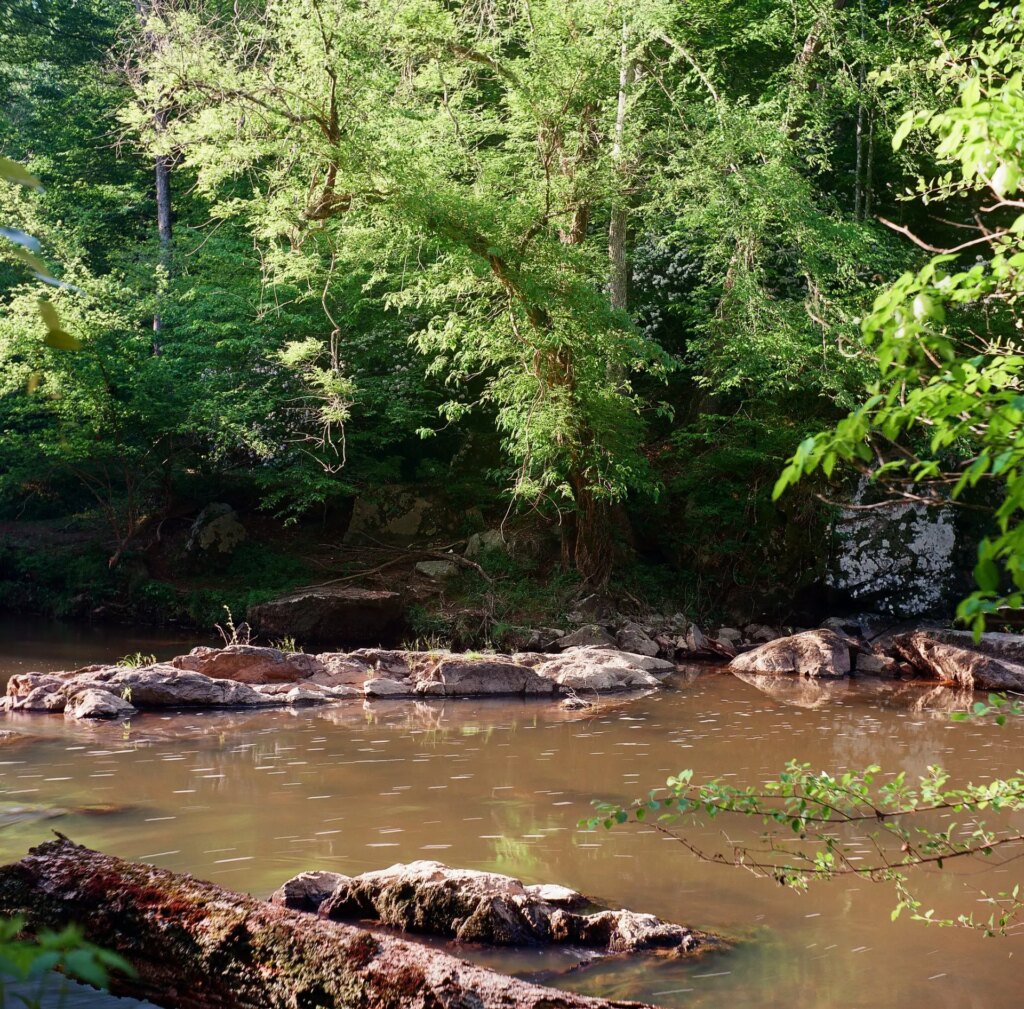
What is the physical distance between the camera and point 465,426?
805 inches

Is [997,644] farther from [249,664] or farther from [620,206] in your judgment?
[249,664]

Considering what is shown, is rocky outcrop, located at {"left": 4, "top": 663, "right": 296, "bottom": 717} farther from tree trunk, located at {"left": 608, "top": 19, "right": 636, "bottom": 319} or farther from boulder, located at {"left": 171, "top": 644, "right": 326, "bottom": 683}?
tree trunk, located at {"left": 608, "top": 19, "right": 636, "bottom": 319}

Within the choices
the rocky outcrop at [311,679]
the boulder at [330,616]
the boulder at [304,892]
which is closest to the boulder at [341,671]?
the rocky outcrop at [311,679]

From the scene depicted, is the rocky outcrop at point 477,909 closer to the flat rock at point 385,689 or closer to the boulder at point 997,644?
the flat rock at point 385,689

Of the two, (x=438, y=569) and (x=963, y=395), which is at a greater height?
(x=963, y=395)

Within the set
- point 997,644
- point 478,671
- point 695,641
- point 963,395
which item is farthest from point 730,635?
point 963,395

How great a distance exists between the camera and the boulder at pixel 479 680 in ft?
41.8

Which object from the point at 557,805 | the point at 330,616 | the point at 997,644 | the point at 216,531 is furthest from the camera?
the point at 216,531

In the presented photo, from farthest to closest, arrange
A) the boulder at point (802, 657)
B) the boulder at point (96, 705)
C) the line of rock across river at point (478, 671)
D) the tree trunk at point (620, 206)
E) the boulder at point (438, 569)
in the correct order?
the boulder at point (438, 569), the tree trunk at point (620, 206), the boulder at point (802, 657), the line of rock across river at point (478, 671), the boulder at point (96, 705)

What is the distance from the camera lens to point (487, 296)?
15.3 metres

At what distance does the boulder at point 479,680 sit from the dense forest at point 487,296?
326 cm

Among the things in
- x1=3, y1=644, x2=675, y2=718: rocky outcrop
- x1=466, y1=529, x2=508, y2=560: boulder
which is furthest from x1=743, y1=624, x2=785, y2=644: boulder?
x1=466, y1=529, x2=508, y2=560: boulder

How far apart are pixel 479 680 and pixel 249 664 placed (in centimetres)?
265

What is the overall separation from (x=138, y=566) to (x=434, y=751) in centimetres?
1140
